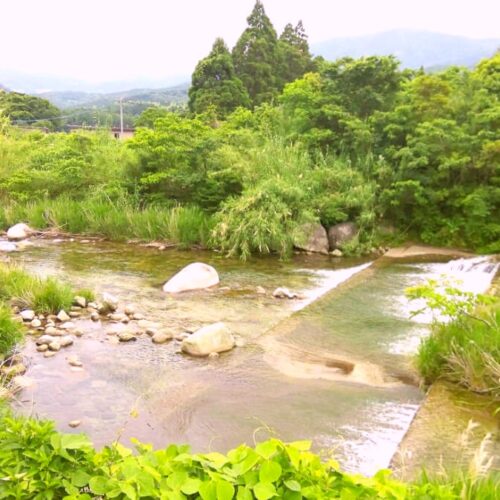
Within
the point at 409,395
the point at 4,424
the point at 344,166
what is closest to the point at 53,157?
the point at 344,166

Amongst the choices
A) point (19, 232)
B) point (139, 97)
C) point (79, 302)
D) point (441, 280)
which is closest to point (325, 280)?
point (441, 280)

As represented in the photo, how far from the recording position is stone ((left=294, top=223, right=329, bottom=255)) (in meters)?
10.2

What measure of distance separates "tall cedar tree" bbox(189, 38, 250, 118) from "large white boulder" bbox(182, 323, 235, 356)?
1475 centimetres

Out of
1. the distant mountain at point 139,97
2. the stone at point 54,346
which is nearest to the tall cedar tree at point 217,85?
the distant mountain at point 139,97

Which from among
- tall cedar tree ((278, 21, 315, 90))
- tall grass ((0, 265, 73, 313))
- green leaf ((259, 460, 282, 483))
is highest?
tall cedar tree ((278, 21, 315, 90))

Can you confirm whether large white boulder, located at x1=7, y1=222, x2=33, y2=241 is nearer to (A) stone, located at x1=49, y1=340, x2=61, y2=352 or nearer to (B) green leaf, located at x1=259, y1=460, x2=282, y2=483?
(A) stone, located at x1=49, y1=340, x2=61, y2=352

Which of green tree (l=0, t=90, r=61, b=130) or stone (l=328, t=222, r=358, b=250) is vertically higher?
green tree (l=0, t=90, r=61, b=130)

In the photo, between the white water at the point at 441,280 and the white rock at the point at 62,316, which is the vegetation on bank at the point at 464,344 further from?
the white rock at the point at 62,316

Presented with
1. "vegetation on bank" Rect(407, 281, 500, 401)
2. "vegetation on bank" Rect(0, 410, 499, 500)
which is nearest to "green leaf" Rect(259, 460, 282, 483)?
"vegetation on bank" Rect(0, 410, 499, 500)

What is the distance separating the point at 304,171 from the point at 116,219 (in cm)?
373

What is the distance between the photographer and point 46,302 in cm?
651

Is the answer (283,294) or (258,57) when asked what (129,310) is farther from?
(258,57)

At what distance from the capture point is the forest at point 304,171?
10.1 m

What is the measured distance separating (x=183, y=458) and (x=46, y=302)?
5.09m
